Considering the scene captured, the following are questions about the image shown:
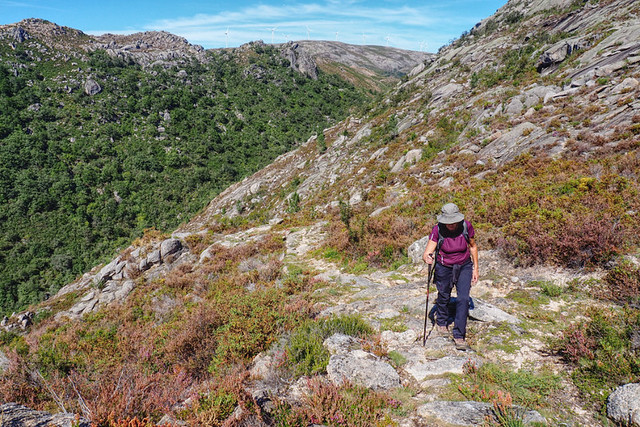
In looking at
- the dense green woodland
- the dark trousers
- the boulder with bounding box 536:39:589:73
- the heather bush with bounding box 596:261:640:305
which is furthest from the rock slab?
the dense green woodland

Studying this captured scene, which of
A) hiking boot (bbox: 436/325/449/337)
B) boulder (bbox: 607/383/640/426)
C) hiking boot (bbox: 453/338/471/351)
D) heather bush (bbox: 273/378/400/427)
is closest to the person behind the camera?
boulder (bbox: 607/383/640/426)

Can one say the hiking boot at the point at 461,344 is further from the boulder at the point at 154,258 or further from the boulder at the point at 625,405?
the boulder at the point at 154,258

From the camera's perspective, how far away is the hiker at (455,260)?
4.93 meters

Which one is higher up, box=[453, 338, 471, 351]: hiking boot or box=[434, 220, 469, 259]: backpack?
box=[434, 220, 469, 259]: backpack

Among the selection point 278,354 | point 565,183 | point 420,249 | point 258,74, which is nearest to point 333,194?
point 420,249

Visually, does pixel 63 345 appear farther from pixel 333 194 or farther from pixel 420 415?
pixel 333 194

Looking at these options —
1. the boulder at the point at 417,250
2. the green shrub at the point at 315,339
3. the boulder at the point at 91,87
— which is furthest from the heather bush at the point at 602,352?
the boulder at the point at 91,87

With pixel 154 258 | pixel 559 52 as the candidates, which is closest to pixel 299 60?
pixel 559 52

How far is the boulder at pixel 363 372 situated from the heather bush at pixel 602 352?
2.40m

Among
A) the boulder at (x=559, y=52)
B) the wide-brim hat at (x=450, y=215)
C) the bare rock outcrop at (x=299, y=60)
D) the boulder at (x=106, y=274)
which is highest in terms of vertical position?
the bare rock outcrop at (x=299, y=60)

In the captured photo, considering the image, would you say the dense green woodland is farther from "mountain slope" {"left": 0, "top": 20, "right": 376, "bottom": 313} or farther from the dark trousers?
the dark trousers

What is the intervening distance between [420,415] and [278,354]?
7.93ft

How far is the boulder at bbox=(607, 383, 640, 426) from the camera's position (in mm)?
2824

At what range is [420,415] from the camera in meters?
3.51
